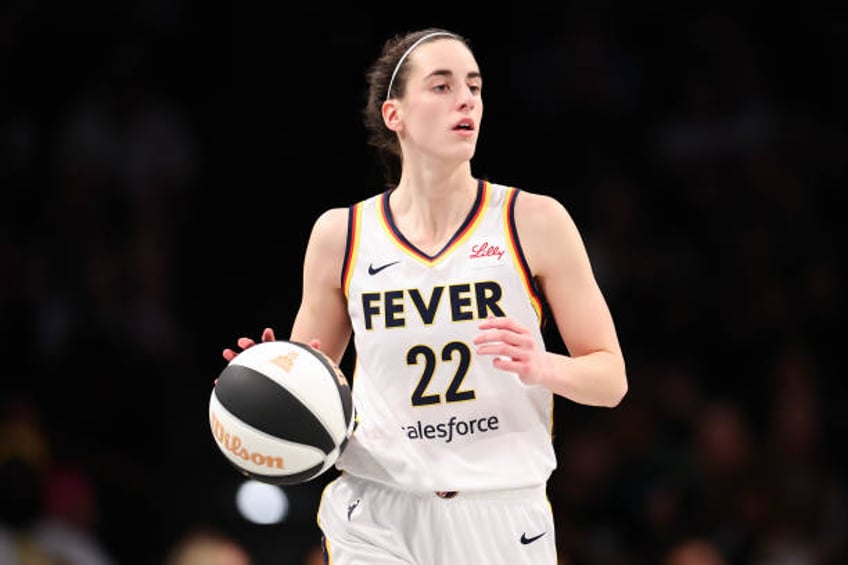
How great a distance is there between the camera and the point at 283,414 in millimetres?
4699

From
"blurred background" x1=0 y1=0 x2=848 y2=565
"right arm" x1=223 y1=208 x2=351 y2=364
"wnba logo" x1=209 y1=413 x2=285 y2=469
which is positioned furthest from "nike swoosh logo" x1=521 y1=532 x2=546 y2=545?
"blurred background" x1=0 y1=0 x2=848 y2=565

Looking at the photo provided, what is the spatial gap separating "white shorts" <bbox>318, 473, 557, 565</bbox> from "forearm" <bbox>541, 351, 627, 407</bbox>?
Answer: 1.42 feet

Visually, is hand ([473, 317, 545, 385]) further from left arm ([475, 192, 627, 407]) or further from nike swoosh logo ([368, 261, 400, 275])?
nike swoosh logo ([368, 261, 400, 275])

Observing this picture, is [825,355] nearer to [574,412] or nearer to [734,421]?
[734,421]

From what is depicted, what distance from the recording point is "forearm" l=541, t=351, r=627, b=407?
4672 millimetres

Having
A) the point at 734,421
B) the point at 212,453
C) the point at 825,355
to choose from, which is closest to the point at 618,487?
the point at 734,421

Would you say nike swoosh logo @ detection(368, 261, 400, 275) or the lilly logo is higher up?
the lilly logo

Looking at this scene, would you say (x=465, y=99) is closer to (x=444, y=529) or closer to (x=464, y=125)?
(x=464, y=125)

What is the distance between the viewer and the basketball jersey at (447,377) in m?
4.92

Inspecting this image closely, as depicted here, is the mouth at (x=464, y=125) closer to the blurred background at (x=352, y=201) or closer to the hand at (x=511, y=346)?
the hand at (x=511, y=346)

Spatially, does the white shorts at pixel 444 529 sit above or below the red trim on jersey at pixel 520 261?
below

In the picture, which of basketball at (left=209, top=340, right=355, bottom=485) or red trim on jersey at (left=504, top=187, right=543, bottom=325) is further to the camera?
red trim on jersey at (left=504, top=187, right=543, bottom=325)

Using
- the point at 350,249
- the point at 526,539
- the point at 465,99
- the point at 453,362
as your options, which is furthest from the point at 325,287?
the point at 526,539

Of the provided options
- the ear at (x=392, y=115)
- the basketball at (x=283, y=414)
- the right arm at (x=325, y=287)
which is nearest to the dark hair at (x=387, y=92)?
the ear at (x=392, y=115)
